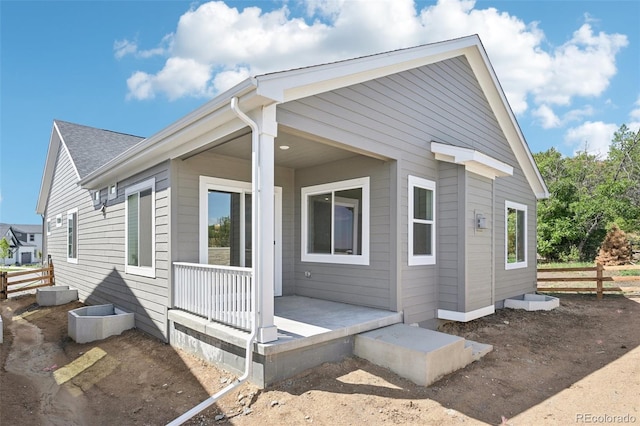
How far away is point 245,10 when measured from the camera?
7.86 m

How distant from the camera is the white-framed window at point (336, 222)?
5949mm

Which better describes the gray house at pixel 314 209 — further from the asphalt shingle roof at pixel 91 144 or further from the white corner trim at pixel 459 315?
the asphalt shingle roof at pixel 91 144

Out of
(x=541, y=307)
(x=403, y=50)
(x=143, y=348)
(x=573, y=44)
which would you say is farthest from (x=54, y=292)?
(x=573, y=44)

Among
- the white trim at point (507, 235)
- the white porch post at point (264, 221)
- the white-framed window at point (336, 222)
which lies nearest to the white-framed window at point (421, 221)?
the white-framed window at point (336, 222)

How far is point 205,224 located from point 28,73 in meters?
10.3

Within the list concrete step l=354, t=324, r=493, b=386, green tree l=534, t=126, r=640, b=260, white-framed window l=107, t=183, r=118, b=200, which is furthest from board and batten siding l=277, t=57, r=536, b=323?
green tree l=534, t=126, r=640, b=260

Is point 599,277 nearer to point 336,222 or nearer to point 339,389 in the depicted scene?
point 336,222

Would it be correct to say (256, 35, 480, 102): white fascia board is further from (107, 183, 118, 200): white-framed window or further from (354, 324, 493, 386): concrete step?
(107, 183, 118, 200): white-framed window

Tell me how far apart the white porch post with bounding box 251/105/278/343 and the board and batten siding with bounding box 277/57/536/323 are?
0.82ft

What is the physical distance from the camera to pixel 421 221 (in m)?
6.04

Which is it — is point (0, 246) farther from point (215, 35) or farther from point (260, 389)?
point (260, 389)

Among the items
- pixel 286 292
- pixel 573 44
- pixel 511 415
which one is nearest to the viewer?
pixel 511 415

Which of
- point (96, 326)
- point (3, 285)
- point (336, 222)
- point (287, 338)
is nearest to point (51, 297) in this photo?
point (3, 285)

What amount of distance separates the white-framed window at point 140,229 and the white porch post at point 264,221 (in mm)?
2866
